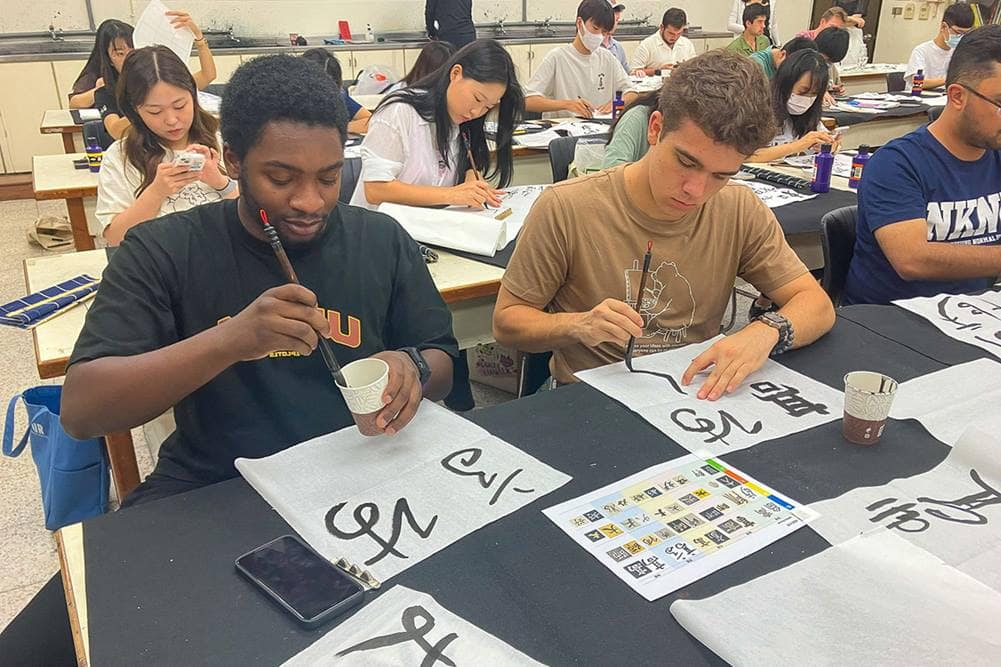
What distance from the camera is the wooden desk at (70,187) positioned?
2.86 metres

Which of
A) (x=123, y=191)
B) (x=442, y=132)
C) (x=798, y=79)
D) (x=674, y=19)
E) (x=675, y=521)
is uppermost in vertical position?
(x=674, y=19)

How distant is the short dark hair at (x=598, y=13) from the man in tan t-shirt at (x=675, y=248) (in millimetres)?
3212

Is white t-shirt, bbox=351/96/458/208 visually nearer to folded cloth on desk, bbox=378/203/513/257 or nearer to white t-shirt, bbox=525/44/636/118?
folded cloth on desk, bbox=378/203/513/257

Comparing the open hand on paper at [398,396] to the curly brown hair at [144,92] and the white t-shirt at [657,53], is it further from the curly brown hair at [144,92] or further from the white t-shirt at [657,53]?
the white t-shirt at [657,53]

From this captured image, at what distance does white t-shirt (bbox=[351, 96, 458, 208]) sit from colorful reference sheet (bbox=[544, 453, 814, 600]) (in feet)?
5.46

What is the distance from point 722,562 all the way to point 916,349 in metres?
0.82

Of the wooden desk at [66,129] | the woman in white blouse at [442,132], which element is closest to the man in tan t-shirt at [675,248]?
the woman in white blouse at [442,132]

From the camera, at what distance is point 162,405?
1052 mm

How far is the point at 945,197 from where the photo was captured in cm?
194

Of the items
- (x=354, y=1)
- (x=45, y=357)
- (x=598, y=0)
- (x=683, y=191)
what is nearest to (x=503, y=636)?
(x=683, y=191)

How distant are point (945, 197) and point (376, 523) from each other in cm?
176

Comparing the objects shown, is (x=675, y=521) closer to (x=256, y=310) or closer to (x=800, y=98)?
(x=256, y=310)

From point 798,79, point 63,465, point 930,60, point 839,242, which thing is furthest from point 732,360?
point 930,60

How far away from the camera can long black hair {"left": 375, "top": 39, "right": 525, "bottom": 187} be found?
236 centimetres
